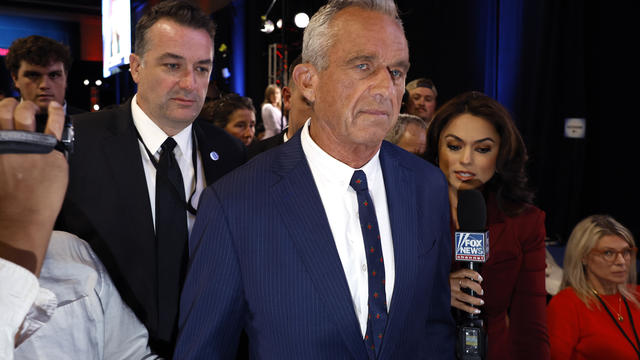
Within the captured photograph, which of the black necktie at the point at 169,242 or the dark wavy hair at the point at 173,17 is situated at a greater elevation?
the dark wavy hair at the point at 173,17

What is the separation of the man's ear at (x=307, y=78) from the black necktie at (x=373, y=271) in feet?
0.94

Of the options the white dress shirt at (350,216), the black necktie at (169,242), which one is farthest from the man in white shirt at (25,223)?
the black necktie at (169,242)

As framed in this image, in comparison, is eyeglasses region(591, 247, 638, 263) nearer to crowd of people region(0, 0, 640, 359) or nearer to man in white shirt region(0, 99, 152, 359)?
crowd of people region(0, 0, 640, 359)

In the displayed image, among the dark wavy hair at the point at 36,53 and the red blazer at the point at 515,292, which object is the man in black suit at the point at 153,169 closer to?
the red blazer at the point at 515,292

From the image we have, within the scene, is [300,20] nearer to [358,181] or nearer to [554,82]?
[554,82]

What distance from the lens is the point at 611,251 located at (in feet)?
10.8

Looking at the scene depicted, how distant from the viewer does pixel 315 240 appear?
131 centimetres

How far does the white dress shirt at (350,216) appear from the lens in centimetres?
135

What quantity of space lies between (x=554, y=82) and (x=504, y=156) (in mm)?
4872

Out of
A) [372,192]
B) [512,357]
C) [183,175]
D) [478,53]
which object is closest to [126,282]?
[183,175]

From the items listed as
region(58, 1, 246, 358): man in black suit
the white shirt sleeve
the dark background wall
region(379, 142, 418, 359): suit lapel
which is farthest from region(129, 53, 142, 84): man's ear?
the dark background wall

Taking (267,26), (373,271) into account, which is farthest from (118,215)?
(267,26)

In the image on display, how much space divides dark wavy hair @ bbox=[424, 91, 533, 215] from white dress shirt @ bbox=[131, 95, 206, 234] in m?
1.07

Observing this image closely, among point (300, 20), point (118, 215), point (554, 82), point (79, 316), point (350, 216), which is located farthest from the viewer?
point (300, 20)
